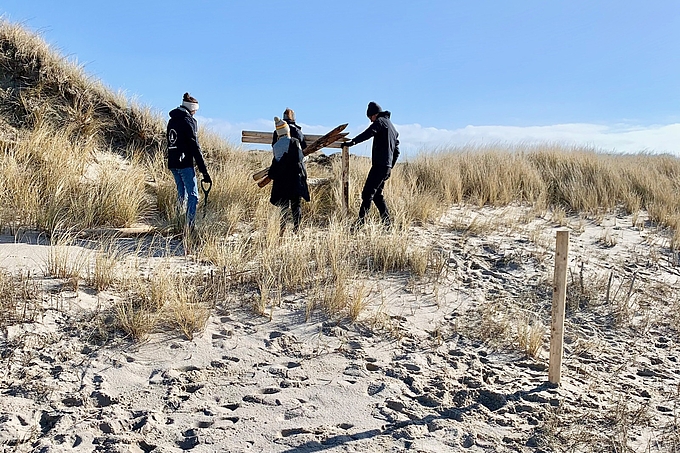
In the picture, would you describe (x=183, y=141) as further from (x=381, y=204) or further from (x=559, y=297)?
(x=559, y=297)

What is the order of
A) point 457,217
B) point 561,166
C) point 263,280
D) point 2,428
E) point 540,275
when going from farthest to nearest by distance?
point 561,166 < point 457,217 < point 540,275 < point 263,280 < point 2,428

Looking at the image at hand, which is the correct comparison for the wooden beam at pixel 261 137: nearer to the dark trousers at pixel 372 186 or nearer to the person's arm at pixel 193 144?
the dark trousers at pixel 372 186

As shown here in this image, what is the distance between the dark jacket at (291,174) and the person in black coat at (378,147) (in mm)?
900

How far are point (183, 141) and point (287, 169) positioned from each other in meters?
1.45

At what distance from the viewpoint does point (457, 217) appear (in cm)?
894

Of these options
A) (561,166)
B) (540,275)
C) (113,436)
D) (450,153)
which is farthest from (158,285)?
(561,166)

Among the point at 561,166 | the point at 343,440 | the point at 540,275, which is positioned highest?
the point at 561,166

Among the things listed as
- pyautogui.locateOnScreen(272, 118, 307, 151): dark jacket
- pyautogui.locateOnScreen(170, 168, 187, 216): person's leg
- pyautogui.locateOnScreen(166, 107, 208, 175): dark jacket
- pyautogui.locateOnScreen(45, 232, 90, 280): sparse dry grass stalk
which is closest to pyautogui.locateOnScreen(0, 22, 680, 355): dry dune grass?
pyautogui.locateOnScreen(45, 232, 90, 280): sparse dry grass stalk

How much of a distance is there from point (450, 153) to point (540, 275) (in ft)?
23.3

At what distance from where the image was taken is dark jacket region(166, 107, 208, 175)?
22.5 ft

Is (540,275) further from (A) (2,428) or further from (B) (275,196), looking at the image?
(A) (2,428)

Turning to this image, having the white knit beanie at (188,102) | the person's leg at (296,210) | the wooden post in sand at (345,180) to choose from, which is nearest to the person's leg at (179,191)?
the white knit beanie at (188,102)

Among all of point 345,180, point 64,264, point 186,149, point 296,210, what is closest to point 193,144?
point 186,149

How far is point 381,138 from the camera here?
738 centimetres
